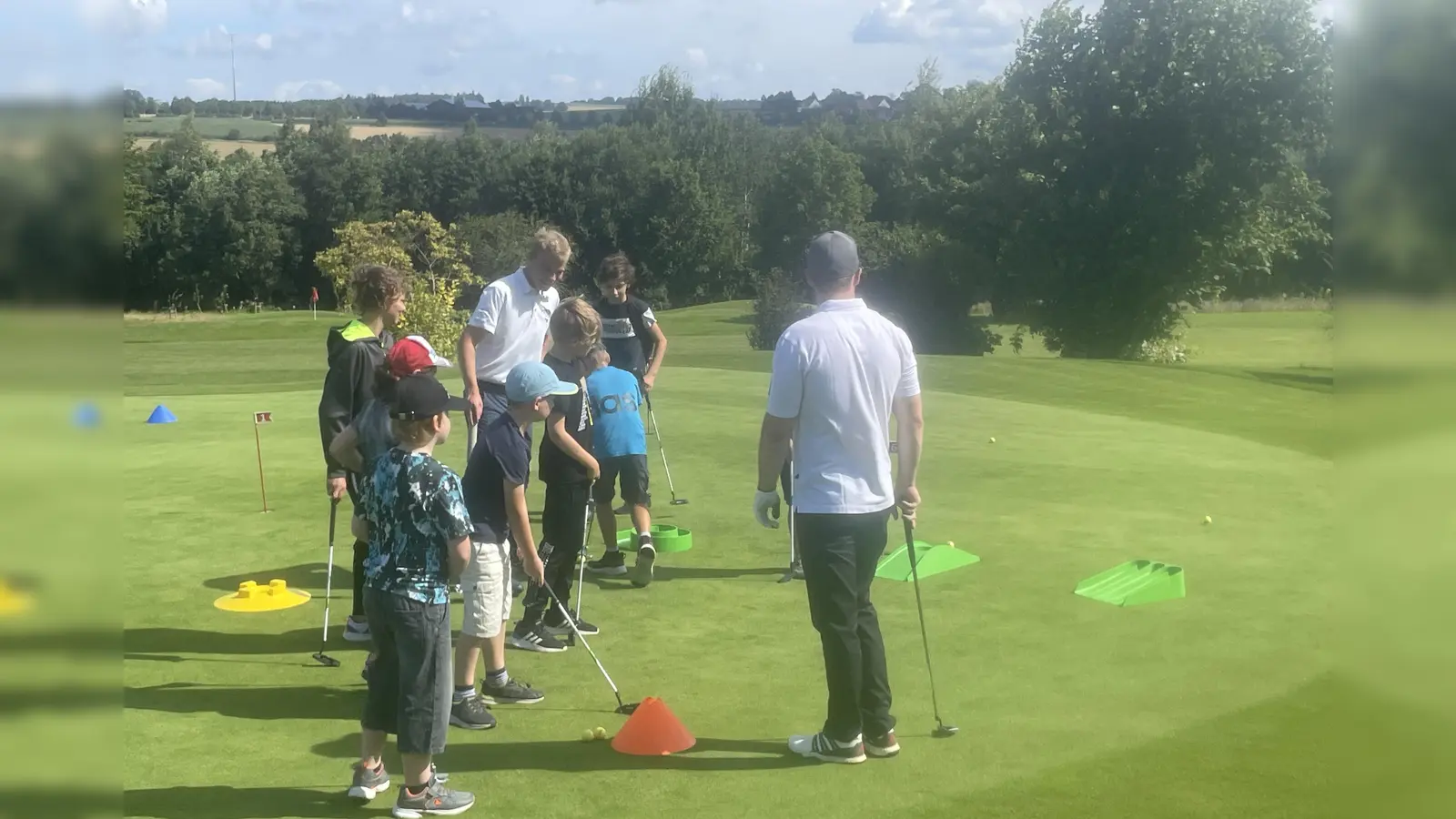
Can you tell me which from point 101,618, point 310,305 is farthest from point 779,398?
point 310,305

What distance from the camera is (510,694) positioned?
593 cm

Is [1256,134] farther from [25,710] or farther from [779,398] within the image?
[25,710]

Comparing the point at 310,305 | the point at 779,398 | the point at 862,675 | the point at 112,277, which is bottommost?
the point at 310,305

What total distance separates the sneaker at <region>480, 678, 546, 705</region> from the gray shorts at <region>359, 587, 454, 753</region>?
1204 mm

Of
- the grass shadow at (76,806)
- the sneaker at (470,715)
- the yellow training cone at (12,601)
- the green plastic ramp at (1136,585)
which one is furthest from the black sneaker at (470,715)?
the green plastic ramp at (1136,585)

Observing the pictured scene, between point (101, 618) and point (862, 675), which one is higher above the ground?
point (101, 618)

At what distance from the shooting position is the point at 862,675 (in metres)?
5.30

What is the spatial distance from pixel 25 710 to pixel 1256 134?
43440mm

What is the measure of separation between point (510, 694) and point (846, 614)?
1.76m

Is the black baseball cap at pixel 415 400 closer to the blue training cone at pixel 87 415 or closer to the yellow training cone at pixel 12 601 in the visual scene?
the yellow training cone at pixel 12 601

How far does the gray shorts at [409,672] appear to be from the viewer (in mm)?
4590

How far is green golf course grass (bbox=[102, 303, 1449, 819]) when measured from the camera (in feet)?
16.1

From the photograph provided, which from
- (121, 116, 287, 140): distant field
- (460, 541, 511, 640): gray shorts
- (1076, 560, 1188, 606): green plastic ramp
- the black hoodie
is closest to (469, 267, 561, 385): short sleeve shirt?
the black hoodie

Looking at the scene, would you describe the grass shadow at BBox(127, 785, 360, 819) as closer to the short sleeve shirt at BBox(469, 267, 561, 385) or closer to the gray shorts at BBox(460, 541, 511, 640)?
the gray shorts at BBox(460, 541, 511, 640)
